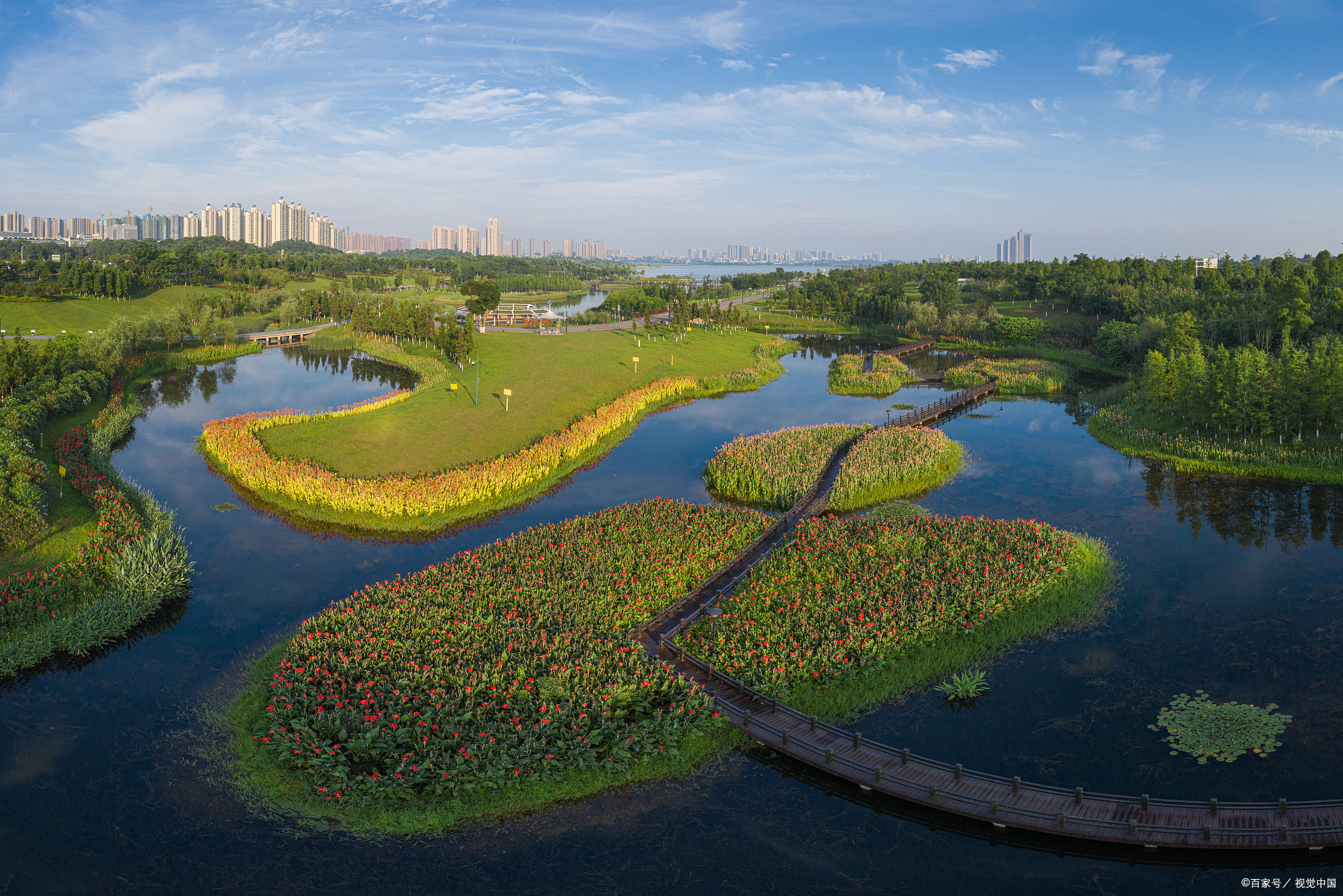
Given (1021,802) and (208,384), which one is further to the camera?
(208,384)

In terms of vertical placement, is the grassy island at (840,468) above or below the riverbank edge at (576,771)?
above

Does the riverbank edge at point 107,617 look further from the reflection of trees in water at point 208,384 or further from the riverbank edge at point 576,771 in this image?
the reflection of trees in water at point 208,384

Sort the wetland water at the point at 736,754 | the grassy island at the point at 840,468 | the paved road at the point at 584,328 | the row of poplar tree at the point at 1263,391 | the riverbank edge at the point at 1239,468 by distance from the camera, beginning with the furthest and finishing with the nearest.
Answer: the paved road at the point at 584,328 < the row of poplar tree at the point at 1263,391 < the riverbank edge at the point at 1239,468 < the grassy island at the point at 840,468 < the wetland water at the point at 736,754

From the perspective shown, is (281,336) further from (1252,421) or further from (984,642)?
(1252,421)

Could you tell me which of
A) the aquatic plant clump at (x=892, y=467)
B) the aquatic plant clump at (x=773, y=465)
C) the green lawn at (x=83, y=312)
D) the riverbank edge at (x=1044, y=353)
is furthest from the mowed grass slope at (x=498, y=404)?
the green lawn at (x=83, y=312)

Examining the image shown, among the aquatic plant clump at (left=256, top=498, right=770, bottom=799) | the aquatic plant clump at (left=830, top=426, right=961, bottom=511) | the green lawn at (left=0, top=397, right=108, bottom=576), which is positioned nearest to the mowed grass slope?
the green lawn at (left=0, top=397, right=108, bottom=576)

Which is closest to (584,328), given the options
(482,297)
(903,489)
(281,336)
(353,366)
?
(482,297)

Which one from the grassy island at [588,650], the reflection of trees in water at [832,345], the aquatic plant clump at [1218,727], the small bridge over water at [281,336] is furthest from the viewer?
the reflection of trees in water at [832,345]
